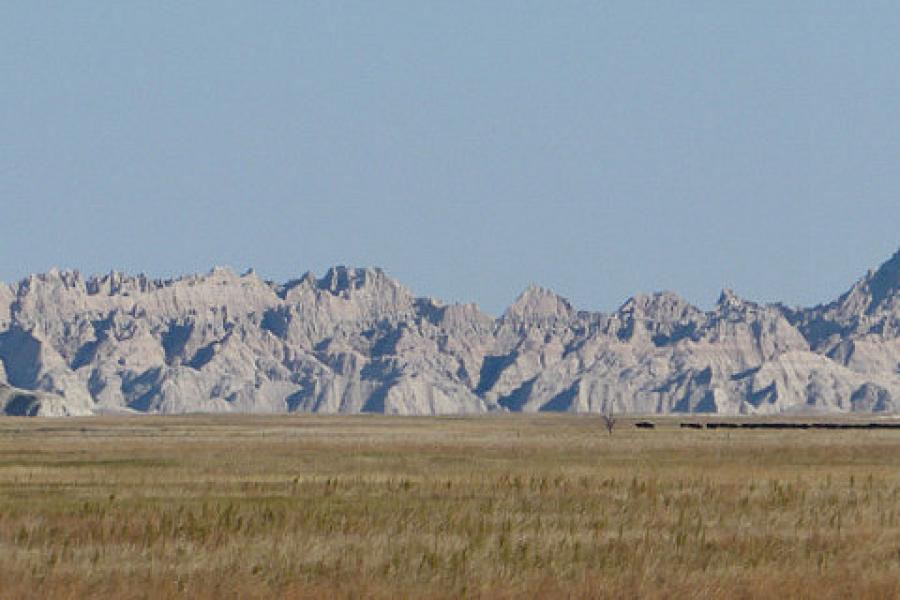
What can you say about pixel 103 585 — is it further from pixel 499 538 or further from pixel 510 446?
pixel 510 446

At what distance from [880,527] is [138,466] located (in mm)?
39871

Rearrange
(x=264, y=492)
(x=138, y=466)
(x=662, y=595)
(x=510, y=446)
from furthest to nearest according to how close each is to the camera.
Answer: (x=510, y=446)
(x=138, y=466)
(x=264, y=492)
(x=662, y=595)

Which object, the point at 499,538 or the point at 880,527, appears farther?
the point at 880,527

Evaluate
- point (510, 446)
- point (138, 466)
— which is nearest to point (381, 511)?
point (138, 466)

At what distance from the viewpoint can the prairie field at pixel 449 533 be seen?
26938 millimetres

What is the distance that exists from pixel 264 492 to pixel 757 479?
1747 centimetres

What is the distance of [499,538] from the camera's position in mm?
33844

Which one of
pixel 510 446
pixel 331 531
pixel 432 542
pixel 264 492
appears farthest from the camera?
pixel 510 446

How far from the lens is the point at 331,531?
35781 millimetres

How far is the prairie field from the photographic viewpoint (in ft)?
88.4

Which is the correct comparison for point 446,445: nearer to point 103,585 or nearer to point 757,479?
point 757,479

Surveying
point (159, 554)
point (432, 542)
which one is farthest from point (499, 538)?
point (159, 554)

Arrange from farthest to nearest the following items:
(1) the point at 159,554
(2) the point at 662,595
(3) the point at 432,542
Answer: (3) the point at 432,542 → (1) the point at 159,554 → (2) the point at 662,595

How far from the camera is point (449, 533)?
35.7m
